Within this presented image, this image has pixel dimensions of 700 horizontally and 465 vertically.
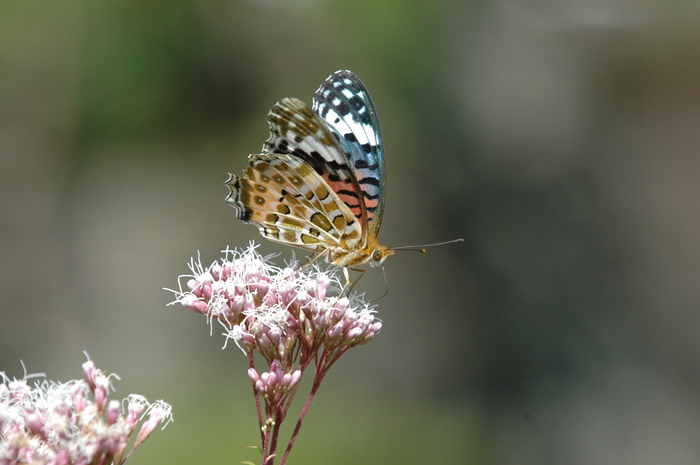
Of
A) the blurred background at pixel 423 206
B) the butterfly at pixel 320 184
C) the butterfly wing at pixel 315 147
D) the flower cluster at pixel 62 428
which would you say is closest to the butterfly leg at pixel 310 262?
the butterfly at pixel 320 184

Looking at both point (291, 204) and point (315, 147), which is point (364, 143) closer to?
point (315, 147)

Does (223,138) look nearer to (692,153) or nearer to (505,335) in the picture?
(505,335)

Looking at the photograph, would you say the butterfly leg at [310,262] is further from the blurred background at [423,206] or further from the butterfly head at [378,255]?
the blurred background at [423,206]

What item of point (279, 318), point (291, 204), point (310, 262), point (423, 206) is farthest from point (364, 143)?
point (423, 206)

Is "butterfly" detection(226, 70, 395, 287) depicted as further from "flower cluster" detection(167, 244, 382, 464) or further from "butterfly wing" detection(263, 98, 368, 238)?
"flower cluster" detection(167, 244, 382, 464)

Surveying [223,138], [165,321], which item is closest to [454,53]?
[223,138]

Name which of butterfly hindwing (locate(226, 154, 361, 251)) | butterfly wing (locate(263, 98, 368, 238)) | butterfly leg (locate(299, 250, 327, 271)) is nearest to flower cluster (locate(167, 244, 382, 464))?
butterfly leg (locate(299, 250, 327, 271))
